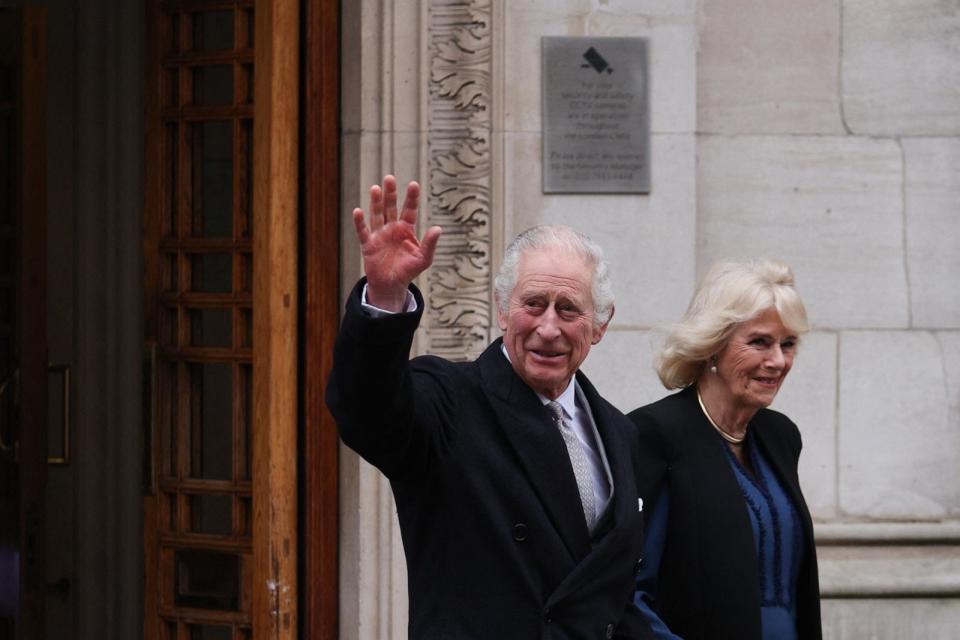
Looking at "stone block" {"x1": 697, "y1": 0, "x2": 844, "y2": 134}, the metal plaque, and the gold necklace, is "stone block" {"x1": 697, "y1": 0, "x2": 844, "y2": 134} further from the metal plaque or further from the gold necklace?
the gold necklace

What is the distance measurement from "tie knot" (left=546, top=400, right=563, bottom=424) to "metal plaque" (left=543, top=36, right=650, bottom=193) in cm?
222

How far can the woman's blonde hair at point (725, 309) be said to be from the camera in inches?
144

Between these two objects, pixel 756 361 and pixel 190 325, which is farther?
pixel 190 325

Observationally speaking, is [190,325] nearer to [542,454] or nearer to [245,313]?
[245,313]

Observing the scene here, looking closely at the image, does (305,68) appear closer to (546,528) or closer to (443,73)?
(443,73)

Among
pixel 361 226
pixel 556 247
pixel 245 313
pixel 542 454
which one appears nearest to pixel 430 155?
pixel 245 313

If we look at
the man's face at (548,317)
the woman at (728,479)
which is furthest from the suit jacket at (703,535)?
the man's face at (548,317)

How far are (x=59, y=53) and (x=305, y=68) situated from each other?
59.3 inches

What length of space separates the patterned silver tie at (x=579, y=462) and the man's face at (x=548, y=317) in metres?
0.07

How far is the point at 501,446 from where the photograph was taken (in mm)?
2711

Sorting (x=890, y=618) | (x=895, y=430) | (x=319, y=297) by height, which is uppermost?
(x=319, y=297)

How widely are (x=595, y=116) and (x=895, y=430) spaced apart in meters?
1.56

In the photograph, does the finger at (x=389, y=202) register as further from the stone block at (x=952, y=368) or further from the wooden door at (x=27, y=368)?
the wooden door at (x=27, y=368)

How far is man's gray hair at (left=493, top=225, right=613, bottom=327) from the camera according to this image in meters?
2.83
